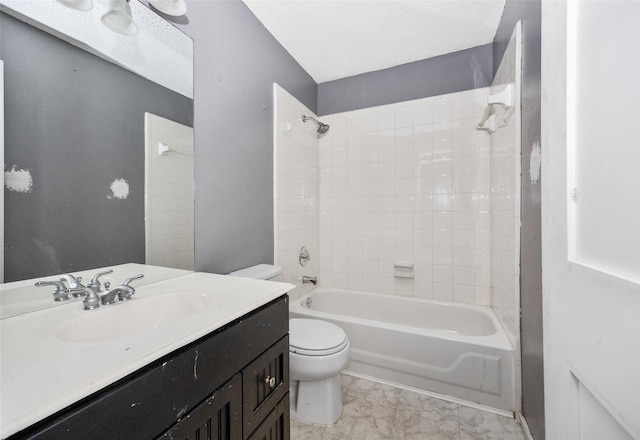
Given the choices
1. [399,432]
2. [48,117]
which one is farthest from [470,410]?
[48,117]

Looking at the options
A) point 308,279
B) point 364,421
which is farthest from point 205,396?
point 308,279

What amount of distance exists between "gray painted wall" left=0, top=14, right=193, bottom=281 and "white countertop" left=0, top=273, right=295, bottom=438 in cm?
19

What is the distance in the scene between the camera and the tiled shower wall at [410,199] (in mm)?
2043

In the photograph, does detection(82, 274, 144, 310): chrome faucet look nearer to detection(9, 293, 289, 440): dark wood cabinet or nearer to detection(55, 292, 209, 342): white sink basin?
detection(55, 292, 209, 342): white sink basin

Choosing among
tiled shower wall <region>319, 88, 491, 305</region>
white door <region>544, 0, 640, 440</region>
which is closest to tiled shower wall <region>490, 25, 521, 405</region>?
tiled shower wall <region>319, 88, 491, 305</region>

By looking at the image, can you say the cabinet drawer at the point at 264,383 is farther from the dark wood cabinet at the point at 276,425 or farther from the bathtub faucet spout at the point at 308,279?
the bathtub faucet spout at the point at 308,279

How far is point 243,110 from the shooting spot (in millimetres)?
1620

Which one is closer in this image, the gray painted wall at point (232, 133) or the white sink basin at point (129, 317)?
the white sink basin at point (129, 317)

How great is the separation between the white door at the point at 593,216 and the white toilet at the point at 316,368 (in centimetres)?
89

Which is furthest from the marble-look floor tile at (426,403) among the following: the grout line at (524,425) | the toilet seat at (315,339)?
the toilet seat at (315,339)

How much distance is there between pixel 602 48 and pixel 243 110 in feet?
5.14

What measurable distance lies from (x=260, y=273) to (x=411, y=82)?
1999 mm

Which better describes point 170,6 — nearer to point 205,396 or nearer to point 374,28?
point 374,28

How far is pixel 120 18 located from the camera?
0.99 m
